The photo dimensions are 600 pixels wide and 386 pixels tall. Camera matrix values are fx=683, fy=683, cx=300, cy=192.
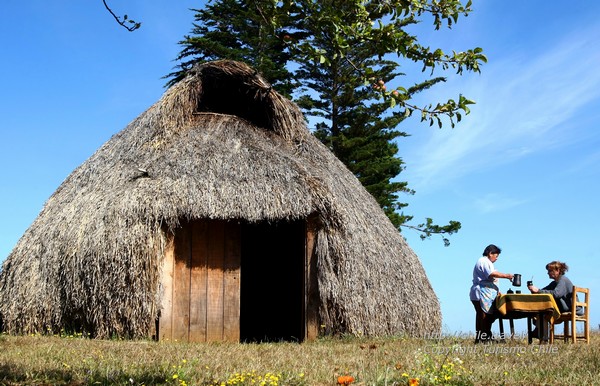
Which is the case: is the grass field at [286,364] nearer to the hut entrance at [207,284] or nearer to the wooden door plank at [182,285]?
the wooden door plank at [182,285]

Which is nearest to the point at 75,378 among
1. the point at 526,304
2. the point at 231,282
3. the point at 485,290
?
the point at 231,282

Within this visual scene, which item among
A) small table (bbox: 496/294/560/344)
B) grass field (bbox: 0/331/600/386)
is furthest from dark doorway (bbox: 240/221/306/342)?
small table (bbox: 496/294/560/344)

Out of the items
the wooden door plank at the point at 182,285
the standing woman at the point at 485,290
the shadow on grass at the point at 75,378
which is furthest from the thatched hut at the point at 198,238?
the shadow on grass at the point at 75,378

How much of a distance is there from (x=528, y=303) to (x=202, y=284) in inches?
212

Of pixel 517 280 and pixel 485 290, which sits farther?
pixel 485 290

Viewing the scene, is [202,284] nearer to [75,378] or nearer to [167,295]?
[167,295]

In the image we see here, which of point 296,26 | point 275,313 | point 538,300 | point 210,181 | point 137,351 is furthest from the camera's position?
point 296,26

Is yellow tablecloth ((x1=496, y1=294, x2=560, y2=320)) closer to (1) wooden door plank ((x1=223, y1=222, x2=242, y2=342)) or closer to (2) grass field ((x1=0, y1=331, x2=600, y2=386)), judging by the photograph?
(2) grass field ((x1=0, y1=331, x2=600, y2=386))

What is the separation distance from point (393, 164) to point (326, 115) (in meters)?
3.00

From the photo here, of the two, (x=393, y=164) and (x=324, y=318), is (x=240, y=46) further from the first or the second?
(x=324, y=318)

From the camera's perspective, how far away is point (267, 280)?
616 inches

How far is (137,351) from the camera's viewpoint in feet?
29.3

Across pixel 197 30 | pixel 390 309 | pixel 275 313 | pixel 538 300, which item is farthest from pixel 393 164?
pixel 538 300

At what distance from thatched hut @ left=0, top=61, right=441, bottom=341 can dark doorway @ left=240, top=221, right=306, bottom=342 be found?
244 cm
